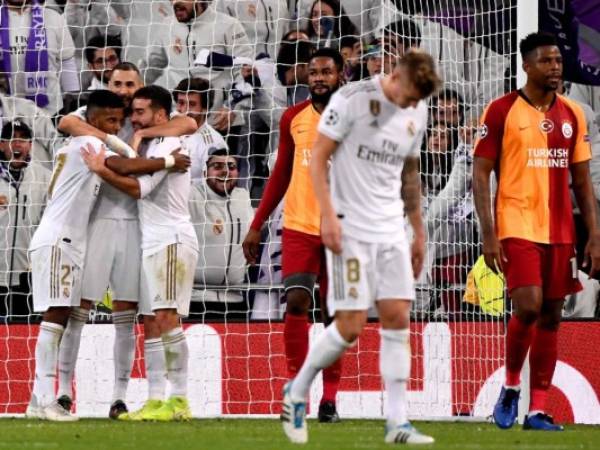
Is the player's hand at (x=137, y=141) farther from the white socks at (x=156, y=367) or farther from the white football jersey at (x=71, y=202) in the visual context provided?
the white socks at (x=156, y=367)

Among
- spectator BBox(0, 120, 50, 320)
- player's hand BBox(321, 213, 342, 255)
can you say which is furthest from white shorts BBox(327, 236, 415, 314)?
spectator BBox(0, 120, 50, 320)

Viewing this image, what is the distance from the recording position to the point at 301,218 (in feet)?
29.8

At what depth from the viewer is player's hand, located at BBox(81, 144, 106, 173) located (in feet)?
30.5

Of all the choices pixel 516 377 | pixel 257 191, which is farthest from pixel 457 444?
pixel 257 191

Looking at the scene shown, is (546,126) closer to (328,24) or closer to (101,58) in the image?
(328,24)

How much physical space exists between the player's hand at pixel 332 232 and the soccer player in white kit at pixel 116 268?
2942mm

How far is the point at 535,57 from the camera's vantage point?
8.55 m

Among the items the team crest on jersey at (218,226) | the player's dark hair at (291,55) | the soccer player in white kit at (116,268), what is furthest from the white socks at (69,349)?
the player's dark hair at (291,55)

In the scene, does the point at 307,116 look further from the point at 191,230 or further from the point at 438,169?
the point at 438,169

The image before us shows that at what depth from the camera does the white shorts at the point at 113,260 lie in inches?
375

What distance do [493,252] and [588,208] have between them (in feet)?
2.15

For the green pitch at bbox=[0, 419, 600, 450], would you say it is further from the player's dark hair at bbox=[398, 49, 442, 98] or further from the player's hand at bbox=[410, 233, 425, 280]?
the player's dark hair at bbox=[398, 49, 442, 98]

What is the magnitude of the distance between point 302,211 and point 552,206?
1.57 metres

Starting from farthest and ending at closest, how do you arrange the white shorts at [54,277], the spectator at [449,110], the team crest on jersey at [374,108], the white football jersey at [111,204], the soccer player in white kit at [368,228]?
the spectator at [449,110] < the white football jersey at [111,204] < the white shorts at [54,277] < the team crest on jersey at [374,108] < the soccer player in white kit at [368,228]
